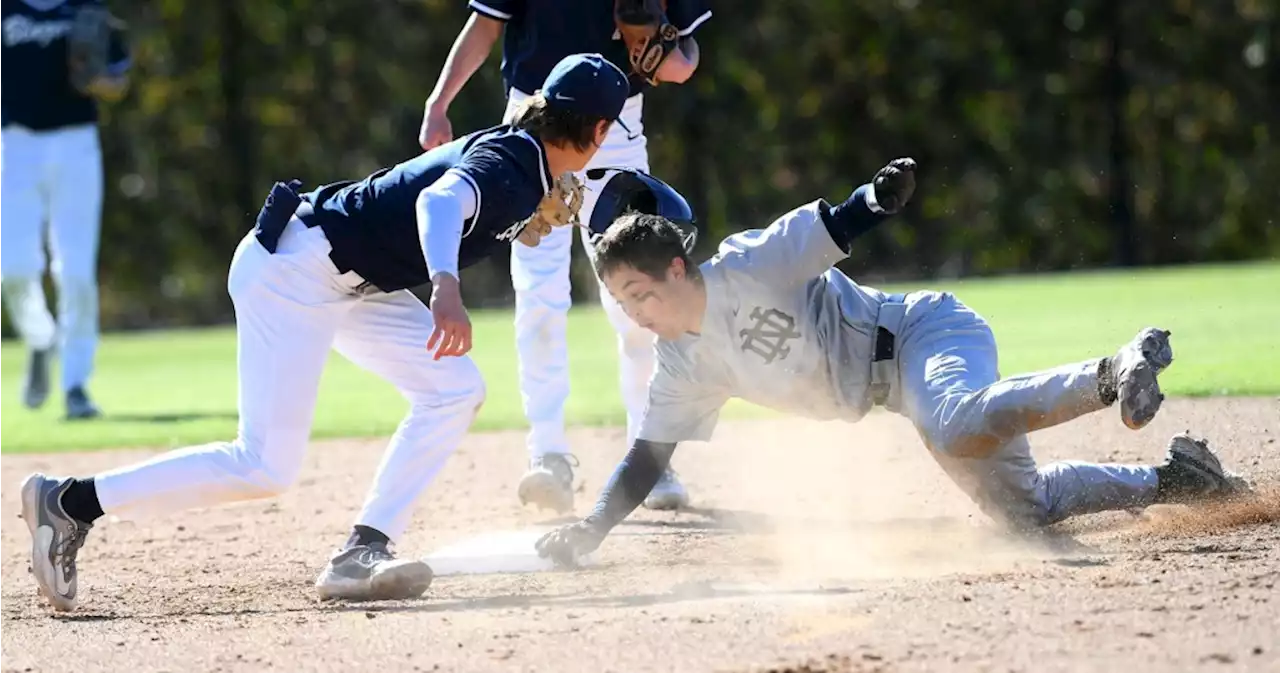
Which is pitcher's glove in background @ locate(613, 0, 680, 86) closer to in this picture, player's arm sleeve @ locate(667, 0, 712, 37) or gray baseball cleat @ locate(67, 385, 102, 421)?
player's arm sleeve @ locate(667, 0, 712, 37)

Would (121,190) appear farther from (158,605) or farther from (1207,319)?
(158,605)

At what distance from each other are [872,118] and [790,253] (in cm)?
1470

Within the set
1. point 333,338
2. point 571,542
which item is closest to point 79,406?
point 333,338

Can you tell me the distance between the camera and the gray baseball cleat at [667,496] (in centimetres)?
673

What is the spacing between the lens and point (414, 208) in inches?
201

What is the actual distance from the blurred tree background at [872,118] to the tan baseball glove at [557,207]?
45.3 ft

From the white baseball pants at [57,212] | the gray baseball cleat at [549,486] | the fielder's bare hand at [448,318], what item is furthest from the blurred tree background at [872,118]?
the fielder's bare hand at [448,318]

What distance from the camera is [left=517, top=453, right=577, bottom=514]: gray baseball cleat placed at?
6523 mm

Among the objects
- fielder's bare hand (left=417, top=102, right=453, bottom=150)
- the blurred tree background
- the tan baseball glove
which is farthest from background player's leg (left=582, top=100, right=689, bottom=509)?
the blurred tree background

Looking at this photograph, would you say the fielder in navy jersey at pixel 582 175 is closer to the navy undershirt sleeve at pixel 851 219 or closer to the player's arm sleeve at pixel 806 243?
the player's arm sleeve at pixel 806 243

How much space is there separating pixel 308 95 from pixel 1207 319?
35.9 feet

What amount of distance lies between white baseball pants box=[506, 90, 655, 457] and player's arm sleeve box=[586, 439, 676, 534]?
4.39 ft

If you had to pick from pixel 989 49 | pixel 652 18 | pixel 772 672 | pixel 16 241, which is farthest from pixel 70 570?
pixel 989 49

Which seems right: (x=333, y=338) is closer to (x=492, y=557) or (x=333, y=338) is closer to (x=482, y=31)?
(x=492, y=557)
